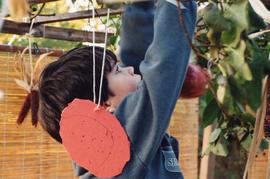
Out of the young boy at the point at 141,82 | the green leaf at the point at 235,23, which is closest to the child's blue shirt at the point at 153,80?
the young boy at the point at 141,82

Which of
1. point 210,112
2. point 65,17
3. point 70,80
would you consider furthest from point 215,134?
point 70,80

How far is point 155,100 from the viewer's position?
0.80 meters

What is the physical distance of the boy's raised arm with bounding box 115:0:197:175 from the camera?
76cm

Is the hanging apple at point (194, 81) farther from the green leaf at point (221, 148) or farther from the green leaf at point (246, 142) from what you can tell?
the green leaf at point (221, 148)

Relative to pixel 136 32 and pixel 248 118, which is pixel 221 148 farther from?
pixel 136 32

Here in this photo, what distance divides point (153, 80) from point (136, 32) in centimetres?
17

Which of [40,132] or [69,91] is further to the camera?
[40,132]

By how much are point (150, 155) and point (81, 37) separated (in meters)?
1.03

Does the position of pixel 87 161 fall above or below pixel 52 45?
above

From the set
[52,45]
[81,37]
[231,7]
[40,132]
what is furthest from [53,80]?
[52,45]

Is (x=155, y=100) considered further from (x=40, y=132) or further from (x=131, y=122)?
(x=40, y=132)

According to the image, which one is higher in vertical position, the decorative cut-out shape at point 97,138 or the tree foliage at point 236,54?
the tree foliage at point 236,54

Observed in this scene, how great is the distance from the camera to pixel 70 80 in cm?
96

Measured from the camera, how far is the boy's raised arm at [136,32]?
0.88 m
